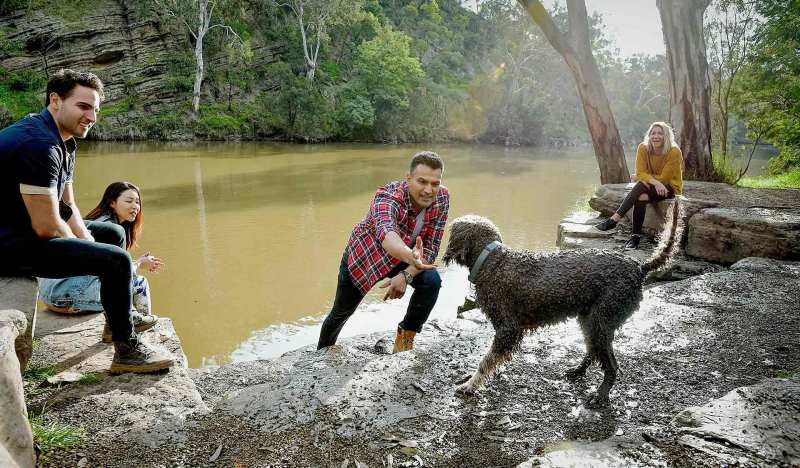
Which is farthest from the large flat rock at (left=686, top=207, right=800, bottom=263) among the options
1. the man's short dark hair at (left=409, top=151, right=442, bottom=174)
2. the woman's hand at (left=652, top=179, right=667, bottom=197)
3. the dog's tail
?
the man's short dark hair at (left=409, top=151, right=442, bottom=174)

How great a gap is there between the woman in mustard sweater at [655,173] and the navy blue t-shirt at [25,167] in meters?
6.40

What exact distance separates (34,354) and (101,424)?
118 cm

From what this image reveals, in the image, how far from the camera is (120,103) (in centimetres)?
2953

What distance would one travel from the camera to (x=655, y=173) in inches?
265

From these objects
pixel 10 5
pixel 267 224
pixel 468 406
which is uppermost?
pixel 10 5

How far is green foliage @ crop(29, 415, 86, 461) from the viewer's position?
89.6 inches

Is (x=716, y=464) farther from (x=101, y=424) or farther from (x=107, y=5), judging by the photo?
(x=107, y=5)

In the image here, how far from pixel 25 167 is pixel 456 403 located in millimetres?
2893

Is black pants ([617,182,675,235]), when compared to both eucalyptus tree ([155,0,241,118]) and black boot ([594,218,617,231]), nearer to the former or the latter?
black boot ([594,218,617,231])

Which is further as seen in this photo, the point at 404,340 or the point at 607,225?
the point at 607,225

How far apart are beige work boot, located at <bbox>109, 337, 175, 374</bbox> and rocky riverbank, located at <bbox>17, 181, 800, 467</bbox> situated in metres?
0.06

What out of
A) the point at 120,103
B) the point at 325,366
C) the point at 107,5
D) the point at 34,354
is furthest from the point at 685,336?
the point at 107,5

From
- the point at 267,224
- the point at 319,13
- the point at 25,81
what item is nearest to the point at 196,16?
the point at 319,13

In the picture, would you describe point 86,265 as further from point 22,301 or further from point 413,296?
point 413,296
